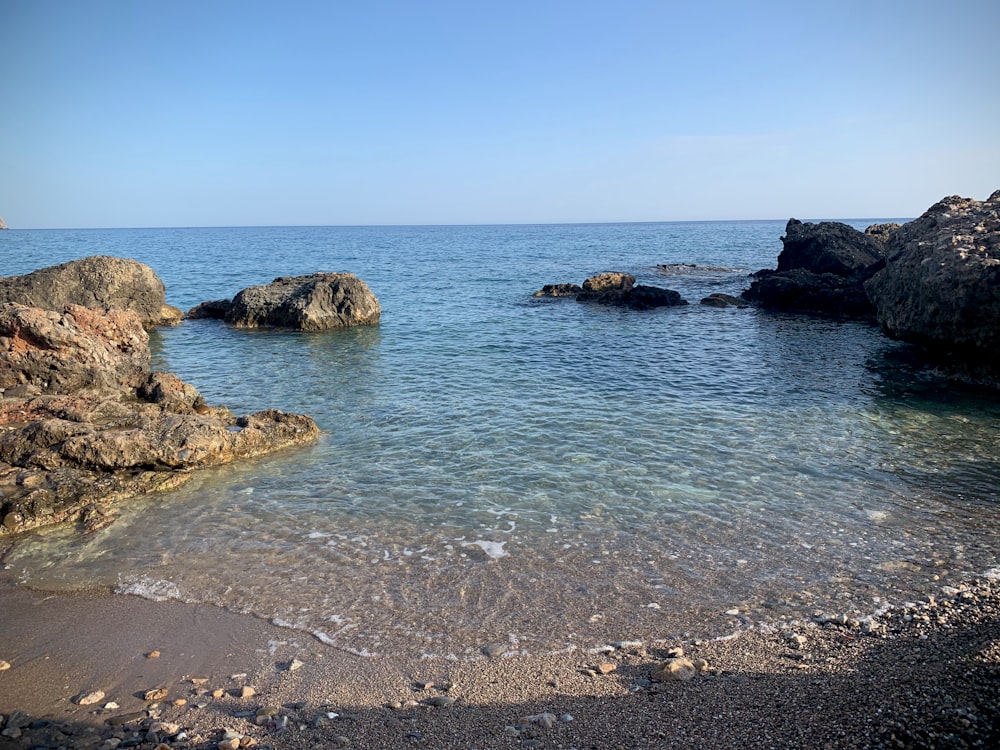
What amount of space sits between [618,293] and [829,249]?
36.4 ft

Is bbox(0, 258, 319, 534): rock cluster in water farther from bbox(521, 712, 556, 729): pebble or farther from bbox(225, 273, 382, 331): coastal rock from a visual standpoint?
bbox(225, 273, 382, 331): coastal rock

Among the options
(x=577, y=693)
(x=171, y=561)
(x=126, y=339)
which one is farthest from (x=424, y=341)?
(x=577, y=693)

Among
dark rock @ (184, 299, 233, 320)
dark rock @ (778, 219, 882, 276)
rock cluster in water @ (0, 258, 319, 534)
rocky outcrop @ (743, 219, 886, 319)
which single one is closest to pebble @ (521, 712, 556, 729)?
rock cluster in water @ (0, 258, 319, 534)

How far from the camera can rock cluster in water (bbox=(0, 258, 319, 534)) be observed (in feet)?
31.5

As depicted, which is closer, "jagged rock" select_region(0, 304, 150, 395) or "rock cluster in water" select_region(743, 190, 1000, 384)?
"jagged rock" select_region(0, 304, 150, 395)

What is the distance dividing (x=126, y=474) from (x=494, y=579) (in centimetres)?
665

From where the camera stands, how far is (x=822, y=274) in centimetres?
3166

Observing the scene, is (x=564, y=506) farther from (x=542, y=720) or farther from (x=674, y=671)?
(x=542, y=720)

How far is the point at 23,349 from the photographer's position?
46.1 ft

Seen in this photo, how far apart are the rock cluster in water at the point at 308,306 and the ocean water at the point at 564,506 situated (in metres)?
6.39

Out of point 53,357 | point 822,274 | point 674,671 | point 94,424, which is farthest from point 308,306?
point 822,274

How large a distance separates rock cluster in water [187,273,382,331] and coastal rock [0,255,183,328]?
3103mm

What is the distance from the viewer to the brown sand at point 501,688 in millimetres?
4844

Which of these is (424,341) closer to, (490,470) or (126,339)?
(126,339)
